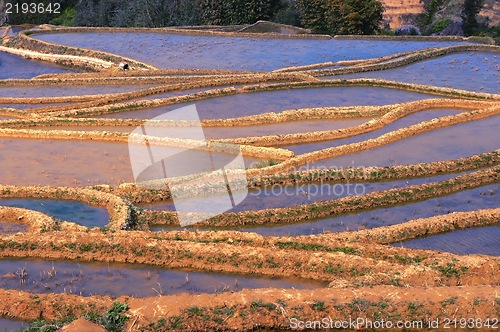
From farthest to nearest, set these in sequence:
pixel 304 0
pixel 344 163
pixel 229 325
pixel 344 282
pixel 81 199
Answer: pixel 304 0, pixel 344 163, pixel 81 199, pixel 344 282, pixel 229 325

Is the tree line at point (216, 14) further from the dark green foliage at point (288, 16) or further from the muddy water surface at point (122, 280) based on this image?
the muddy water surface at point (122, 280)

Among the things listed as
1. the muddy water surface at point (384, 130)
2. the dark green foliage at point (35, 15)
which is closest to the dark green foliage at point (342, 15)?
the muddy water surface at point (384, 130)

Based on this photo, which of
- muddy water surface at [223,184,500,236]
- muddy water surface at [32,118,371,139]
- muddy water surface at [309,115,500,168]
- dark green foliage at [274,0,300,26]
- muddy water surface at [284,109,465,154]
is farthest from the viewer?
dark green foliage at [274,0,300,26]

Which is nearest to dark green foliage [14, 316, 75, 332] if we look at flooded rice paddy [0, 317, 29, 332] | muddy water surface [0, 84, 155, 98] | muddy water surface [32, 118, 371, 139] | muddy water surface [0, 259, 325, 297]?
flooded rice paddy [0, 317, 29, 332]

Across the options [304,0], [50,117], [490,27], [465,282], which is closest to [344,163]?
[465,282]

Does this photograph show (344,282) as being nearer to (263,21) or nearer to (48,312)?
(48,312)

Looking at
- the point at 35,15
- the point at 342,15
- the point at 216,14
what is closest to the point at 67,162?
the point at 342,15

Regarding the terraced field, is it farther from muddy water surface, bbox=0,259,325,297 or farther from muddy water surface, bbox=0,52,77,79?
muddy water surface, bbox=0,52,77,79
